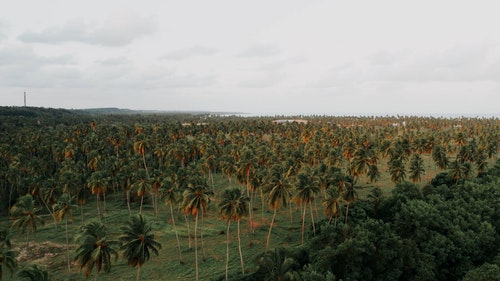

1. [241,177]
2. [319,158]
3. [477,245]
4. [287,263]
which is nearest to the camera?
[287,263]

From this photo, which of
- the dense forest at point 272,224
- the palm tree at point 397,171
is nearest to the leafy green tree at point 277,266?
the dense forest at point 272,224

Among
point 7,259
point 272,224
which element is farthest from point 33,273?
point 272,224

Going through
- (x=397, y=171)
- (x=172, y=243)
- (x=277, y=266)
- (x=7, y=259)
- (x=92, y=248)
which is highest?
(x=397, y=171)

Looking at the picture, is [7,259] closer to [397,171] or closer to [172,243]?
[172,243]

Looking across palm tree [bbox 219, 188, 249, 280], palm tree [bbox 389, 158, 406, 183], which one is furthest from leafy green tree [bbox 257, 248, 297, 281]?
palm tree [bbox 389, 158, 406, 183]

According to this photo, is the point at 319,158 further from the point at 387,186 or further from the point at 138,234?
the point at 138,234

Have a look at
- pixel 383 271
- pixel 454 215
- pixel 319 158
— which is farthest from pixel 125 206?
pixel 454 215

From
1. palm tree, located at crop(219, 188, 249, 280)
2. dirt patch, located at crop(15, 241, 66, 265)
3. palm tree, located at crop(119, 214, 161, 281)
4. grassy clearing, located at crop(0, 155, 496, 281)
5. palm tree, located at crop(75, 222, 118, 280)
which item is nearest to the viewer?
palm tree, located at crop(75, 222, 118, 280)

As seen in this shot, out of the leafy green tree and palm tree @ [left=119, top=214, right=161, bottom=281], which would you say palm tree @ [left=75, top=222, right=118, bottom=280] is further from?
the leafy green tree

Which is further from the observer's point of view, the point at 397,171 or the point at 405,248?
the point at 397,171

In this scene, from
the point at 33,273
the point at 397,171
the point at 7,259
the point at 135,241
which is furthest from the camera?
the point at 397,171

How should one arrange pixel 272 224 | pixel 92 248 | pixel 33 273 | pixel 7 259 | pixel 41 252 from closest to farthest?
pixel 33 273 → pixel 92 248 → pixel 7 259 → pixel 272 224 → pixel 41 252
